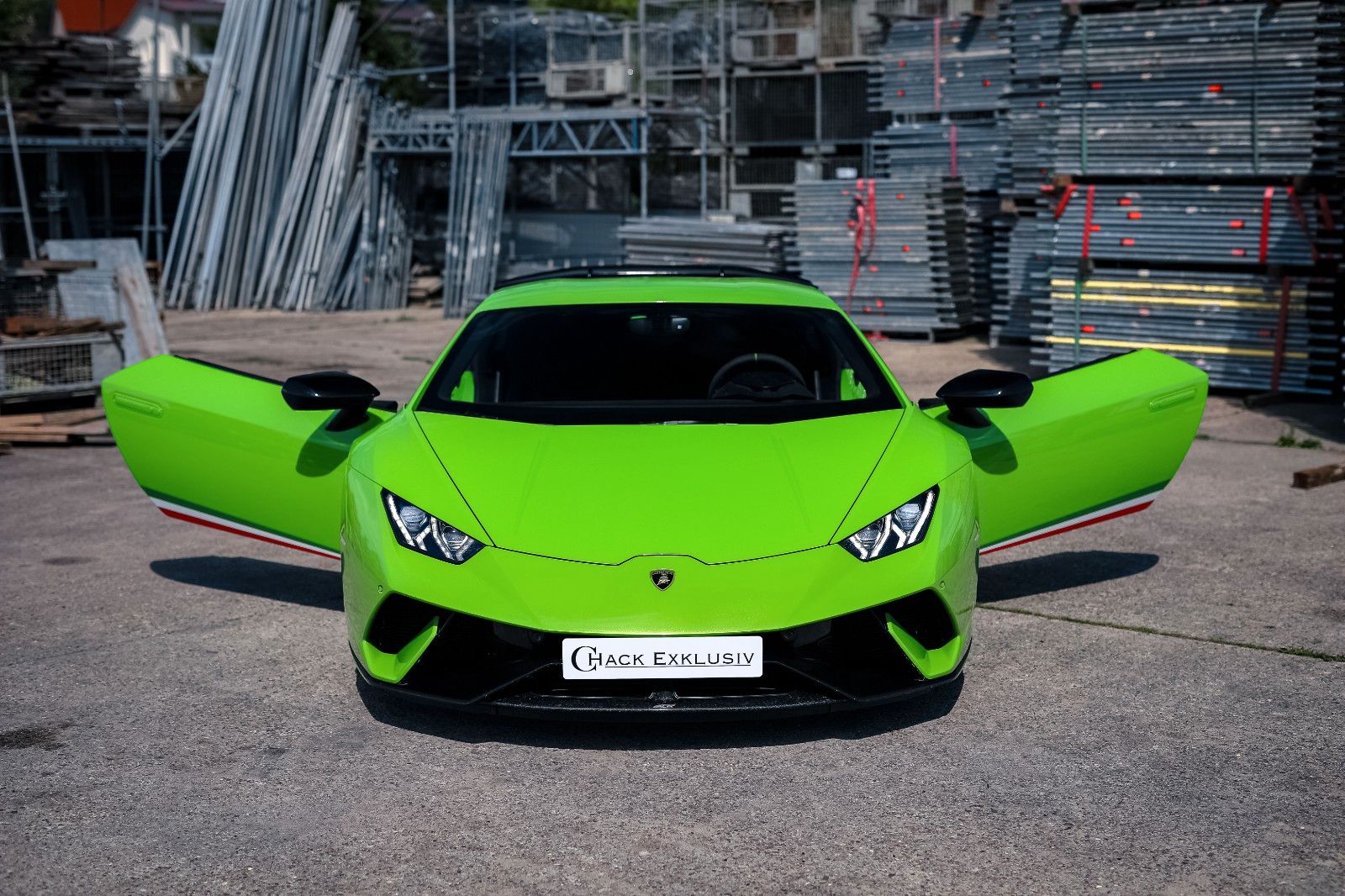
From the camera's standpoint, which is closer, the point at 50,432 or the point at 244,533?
the point at 244,533

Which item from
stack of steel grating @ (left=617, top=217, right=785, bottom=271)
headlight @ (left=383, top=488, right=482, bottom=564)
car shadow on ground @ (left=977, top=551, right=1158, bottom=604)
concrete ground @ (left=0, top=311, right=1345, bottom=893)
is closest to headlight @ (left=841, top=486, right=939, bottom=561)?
concrete ground @ (left=0, top=311, right=1345, bottom=893)

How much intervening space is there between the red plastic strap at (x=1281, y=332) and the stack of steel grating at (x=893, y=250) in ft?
20.8

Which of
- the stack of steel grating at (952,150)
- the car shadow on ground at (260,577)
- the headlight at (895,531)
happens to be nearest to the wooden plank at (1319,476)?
the headlight at (895,531)

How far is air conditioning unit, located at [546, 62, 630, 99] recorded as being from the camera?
1133 inches

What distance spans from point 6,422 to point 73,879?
8188 millimetres

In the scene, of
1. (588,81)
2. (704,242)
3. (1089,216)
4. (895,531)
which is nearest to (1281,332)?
(1089,216)

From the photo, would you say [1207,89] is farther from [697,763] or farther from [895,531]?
[697,763]

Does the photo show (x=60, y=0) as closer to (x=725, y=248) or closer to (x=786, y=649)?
(x=725, y=248)

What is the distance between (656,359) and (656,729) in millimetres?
1842

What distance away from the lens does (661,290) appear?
19.3 ft

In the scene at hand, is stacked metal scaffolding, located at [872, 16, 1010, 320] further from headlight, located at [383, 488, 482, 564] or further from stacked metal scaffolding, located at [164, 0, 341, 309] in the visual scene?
headlight, located at [383, 488, 482, 564]

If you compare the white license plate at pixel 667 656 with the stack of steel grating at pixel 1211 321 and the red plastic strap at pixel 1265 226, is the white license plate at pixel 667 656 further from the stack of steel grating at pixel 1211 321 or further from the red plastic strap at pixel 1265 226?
the red plastic strap at pixel 1265 226

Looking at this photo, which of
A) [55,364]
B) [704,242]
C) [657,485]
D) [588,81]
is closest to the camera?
[657,485]

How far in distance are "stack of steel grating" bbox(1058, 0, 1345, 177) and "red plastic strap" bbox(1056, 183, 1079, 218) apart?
15 centimetres
